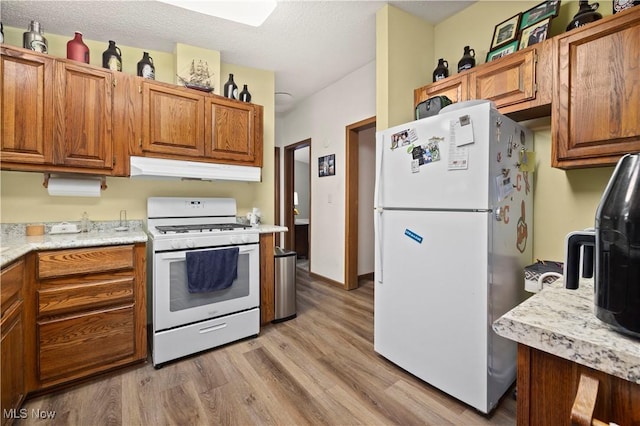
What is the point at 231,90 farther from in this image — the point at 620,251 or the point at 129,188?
the point at 620,251

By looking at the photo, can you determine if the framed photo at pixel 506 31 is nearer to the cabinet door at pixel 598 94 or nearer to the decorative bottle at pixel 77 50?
the cabinet door at pixel 598 94

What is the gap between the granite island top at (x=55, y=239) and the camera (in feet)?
4.81

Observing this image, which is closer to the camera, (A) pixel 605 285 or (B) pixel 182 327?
(A) pixel 605 285

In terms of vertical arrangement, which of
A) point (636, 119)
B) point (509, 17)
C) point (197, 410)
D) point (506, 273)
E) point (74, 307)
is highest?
point (509, 17)

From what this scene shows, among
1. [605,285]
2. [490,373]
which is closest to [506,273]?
[490,373]

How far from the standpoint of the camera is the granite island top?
147 cm

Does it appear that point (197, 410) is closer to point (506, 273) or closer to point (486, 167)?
point (506, 273)

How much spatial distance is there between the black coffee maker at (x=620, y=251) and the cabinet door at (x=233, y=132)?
98.5 inches

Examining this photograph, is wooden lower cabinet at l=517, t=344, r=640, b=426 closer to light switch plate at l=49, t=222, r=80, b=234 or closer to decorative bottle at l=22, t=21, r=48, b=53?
light switch plate at l=49, t=222, r=80, b=234

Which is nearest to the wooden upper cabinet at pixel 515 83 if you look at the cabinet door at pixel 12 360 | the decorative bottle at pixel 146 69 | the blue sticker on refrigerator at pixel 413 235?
the blue sticker on refrigerator at pixel 413 235

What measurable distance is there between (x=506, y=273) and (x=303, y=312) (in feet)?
6.35

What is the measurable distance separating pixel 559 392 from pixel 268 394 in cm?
156

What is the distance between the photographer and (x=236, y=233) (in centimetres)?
228

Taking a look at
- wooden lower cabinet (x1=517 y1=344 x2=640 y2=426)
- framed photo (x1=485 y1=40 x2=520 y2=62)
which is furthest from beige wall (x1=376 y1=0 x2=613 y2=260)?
wooden lower cabinet (x1=517 y1=344 x2=640 y2=426)
